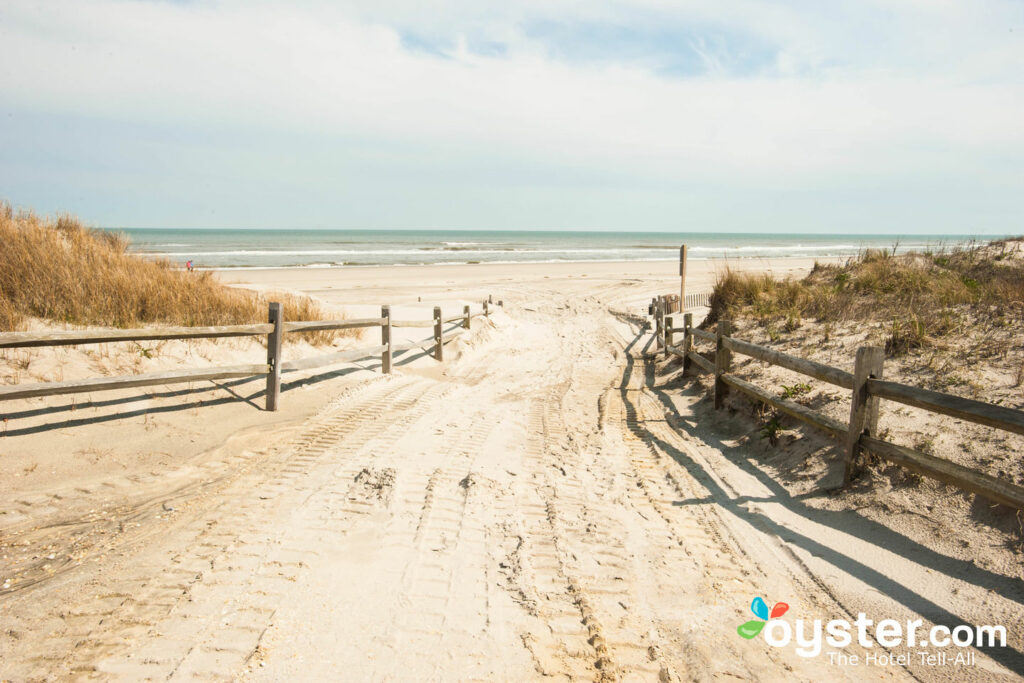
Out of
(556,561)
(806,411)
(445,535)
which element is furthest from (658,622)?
(806,411)

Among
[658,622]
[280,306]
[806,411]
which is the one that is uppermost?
[280,306]

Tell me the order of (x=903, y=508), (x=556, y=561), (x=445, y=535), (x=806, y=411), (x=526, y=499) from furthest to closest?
(x=806, y=411) < (x=526, y=499) < (x=903, y=508) < (x=445, y=535) < (x=556, y=561)

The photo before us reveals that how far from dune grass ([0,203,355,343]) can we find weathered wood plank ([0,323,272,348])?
70.1 inches

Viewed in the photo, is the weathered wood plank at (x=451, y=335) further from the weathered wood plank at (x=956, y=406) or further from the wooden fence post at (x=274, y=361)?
the weathered wood plank at (x=956, y=406)

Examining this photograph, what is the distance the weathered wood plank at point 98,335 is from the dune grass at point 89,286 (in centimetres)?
178

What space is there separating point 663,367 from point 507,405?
14.9 ft

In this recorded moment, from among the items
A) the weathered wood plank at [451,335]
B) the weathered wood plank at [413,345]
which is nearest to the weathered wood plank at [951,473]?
the weathered wood plank at [413,345]

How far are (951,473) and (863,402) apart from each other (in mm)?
968

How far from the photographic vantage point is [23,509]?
438 centimetres

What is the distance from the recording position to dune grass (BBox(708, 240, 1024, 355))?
22.9 feet

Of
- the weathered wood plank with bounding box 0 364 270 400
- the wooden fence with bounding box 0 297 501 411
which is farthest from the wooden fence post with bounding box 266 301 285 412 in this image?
the weathered wood plank with bounding box 0 364 270 400

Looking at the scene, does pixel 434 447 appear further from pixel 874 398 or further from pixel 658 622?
pixel 874 398

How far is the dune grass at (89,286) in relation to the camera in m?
7.56

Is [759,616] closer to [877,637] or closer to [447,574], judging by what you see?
[877,637]
